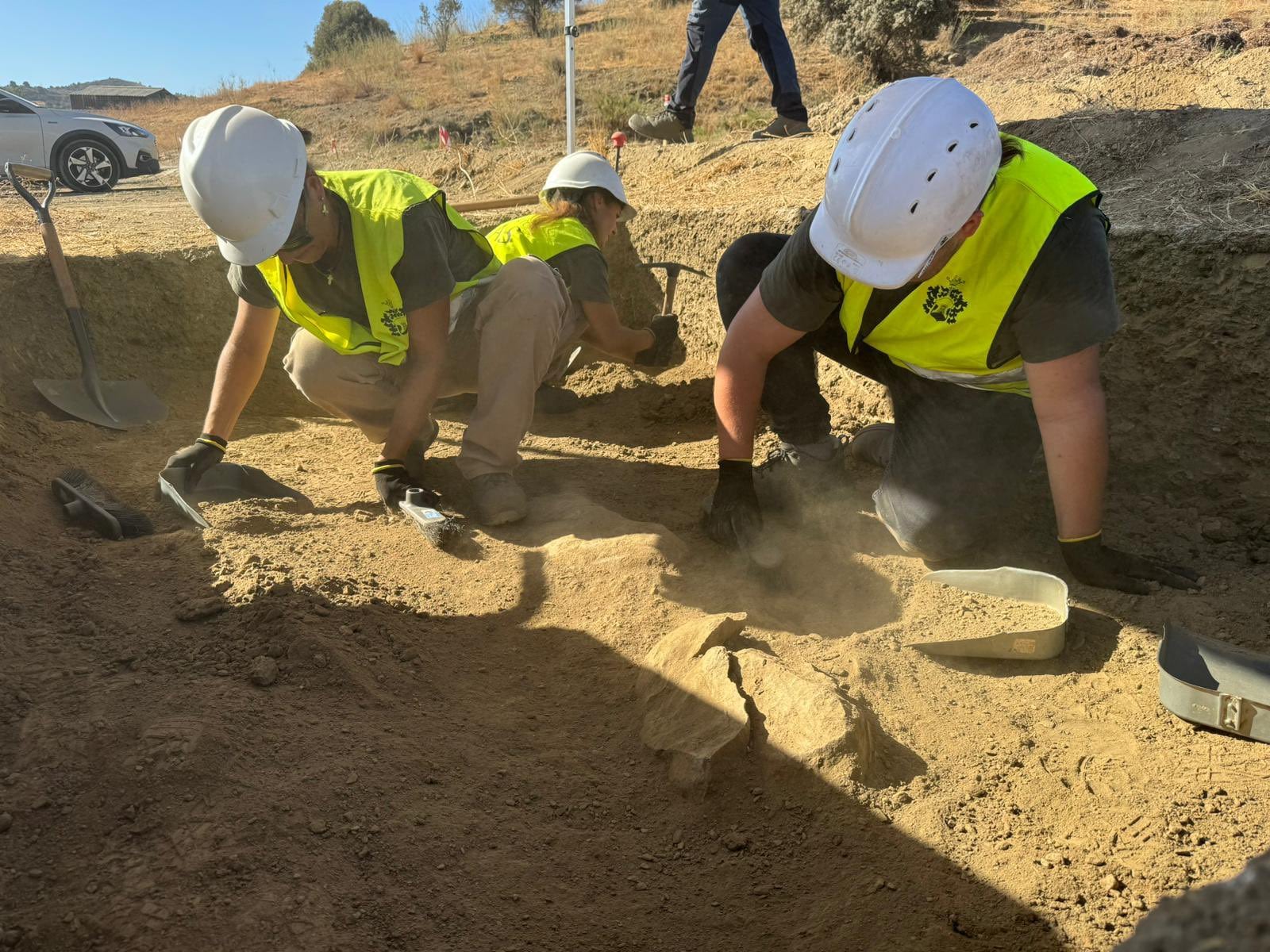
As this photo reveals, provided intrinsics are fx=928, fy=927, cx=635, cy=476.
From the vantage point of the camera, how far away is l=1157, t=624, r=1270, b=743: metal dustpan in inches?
83.9

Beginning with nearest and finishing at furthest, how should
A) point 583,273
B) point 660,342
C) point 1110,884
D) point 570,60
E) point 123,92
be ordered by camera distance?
1. point 1110,884
2. point 583,273
3. point 660,342
4. point 570,60
5. point 123,92

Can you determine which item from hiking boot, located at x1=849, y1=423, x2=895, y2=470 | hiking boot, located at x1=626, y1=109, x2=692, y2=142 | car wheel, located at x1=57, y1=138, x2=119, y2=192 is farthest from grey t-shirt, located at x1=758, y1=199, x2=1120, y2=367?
car wheel, located at x1=57, y1=138, x2=119, y2=192

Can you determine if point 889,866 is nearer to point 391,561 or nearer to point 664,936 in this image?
point 664,936

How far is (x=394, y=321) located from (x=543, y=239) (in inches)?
34.8

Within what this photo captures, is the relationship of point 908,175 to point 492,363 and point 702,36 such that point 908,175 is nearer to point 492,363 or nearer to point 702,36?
point 492,363

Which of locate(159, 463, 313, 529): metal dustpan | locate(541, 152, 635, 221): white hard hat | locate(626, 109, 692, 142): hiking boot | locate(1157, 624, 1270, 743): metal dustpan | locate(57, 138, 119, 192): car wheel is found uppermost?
locate(57, 138, 119, 192): car wheel

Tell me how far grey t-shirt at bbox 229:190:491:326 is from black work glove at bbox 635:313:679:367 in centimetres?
121

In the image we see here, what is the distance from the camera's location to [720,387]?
3006 millimetres

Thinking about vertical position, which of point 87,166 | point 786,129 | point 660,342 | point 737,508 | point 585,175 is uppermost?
point 87,166

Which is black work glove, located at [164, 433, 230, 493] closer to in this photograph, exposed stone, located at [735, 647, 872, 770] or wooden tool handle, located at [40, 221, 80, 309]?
wooden tool handle, located at [40, 221, 80, 309]

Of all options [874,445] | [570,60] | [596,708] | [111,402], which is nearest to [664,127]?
[570,60]

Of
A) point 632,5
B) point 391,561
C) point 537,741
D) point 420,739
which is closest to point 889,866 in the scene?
point 537,741

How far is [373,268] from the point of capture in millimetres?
3215

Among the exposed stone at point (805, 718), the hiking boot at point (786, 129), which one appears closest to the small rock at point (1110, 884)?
the exposed stone at point (805, 718)
